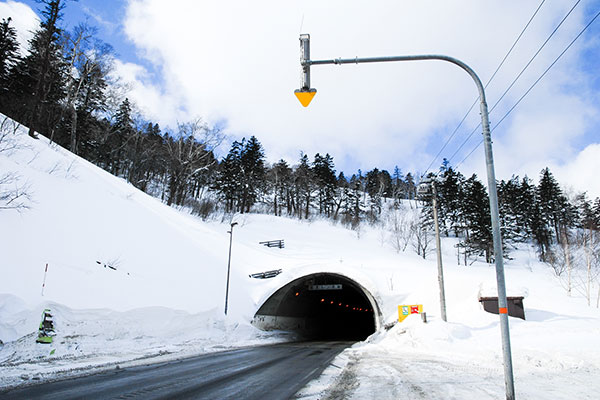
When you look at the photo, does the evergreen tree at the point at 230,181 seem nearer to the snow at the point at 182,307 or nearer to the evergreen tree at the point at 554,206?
the snow at the point at 182,307

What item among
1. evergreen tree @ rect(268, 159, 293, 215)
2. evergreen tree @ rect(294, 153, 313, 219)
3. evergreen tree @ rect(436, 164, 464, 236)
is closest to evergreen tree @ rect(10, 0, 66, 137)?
evergreen tree @ rect(268, 159, 293, 215)

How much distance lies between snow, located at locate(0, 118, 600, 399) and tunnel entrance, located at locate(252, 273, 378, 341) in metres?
1.41

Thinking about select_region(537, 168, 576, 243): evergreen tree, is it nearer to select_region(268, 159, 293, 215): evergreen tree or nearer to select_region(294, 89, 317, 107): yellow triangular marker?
select_region(268, 159, 293, 215): evergreen tree

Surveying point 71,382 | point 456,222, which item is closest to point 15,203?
point 71,382

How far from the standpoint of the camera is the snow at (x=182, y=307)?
8.62 meters

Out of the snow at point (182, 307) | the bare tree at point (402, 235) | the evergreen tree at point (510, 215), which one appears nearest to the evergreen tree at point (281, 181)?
the bare tree at point (402, 235)

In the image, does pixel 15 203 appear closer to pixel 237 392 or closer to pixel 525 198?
pixel 237 392

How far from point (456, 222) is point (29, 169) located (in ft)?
227

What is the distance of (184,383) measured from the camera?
24.5 ft

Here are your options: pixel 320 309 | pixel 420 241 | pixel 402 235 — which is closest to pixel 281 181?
pixel 402 235

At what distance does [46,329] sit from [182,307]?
7654 millimetres

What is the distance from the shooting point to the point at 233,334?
68.3ft

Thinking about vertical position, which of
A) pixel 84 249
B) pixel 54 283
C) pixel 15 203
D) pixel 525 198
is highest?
pixel 525 198

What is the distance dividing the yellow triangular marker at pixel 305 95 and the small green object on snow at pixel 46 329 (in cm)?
1219
